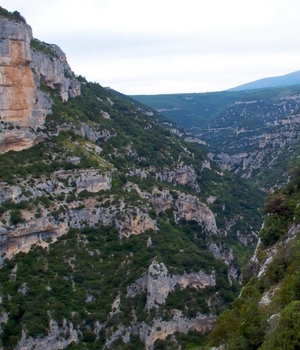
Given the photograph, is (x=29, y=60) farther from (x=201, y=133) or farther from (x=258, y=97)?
(x=258, y=97)

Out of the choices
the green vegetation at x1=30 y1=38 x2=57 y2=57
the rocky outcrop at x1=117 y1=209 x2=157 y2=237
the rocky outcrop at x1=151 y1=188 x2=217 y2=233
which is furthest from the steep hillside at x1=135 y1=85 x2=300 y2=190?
the green vegetation at x1=30 y1=38 x2=57 y2=57

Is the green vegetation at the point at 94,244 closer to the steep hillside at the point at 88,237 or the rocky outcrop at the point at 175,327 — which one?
the steep hillside at the point at 88,237

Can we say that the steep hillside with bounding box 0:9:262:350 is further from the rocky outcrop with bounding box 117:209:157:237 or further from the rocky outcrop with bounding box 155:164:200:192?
the rocky outcrop with bounding box 155:164:200:192

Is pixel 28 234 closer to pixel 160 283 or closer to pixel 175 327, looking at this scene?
pixel 160 283

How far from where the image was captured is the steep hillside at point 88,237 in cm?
3306

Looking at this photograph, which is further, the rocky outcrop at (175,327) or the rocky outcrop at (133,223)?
the rocky outcrop at (133,223)

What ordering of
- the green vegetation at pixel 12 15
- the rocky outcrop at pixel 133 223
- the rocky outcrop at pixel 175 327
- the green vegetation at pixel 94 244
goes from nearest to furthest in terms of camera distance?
the rocky outcrop at pixel 175 327 → the green vegetation at pixel 94 244 → the rocky outcrop at pixel 133 223 → the green vegetation at pixel 12 15

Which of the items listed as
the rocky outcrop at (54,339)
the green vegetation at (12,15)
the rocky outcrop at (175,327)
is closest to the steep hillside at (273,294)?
the rocky outcrop at (175,327)

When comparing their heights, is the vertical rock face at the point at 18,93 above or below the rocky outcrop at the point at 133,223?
above

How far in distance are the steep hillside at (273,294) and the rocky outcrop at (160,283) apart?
8366mm

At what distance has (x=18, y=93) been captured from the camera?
44.8 meters

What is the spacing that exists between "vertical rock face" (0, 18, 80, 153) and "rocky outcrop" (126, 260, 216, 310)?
735 inches

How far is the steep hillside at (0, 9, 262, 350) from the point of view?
3306cm

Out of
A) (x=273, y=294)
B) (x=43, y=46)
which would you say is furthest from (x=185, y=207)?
(x=273, y=294)
